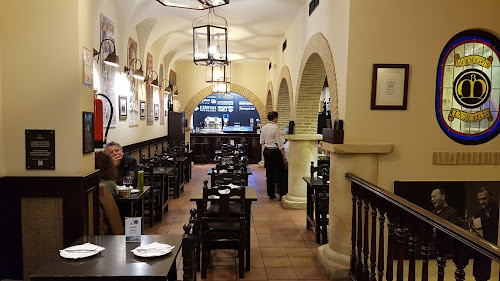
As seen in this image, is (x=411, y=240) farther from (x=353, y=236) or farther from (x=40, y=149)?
(x=40, y=149)

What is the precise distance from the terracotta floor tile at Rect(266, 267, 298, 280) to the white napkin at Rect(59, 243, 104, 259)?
2.05 metres

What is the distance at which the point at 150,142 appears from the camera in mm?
9430

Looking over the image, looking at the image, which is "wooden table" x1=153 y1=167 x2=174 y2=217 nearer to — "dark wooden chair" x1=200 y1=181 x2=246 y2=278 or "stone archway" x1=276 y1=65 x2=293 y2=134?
"dark wooden chair" x1=200 y1=181 x2=246 y2=278


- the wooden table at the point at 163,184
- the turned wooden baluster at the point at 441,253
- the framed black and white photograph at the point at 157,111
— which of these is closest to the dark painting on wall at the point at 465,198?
the turned wooden baluster at the point at 441,253

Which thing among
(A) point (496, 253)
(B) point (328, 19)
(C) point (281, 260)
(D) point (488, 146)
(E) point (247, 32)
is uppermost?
(E) point (247, 32)

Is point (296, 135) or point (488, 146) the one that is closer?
point (488, 146)

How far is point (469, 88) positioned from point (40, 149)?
13.2 feet

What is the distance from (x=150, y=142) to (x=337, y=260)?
21.4ft

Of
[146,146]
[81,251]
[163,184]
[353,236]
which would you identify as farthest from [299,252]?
[146,146]

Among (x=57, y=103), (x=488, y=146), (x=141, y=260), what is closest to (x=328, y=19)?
(x=488, y=146)

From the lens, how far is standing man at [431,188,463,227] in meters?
3.90

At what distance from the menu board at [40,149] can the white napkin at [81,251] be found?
1029mm

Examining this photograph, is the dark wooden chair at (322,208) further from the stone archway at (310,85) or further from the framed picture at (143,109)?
the framed picture at (143,109)

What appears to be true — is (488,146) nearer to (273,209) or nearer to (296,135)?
(296,135)
